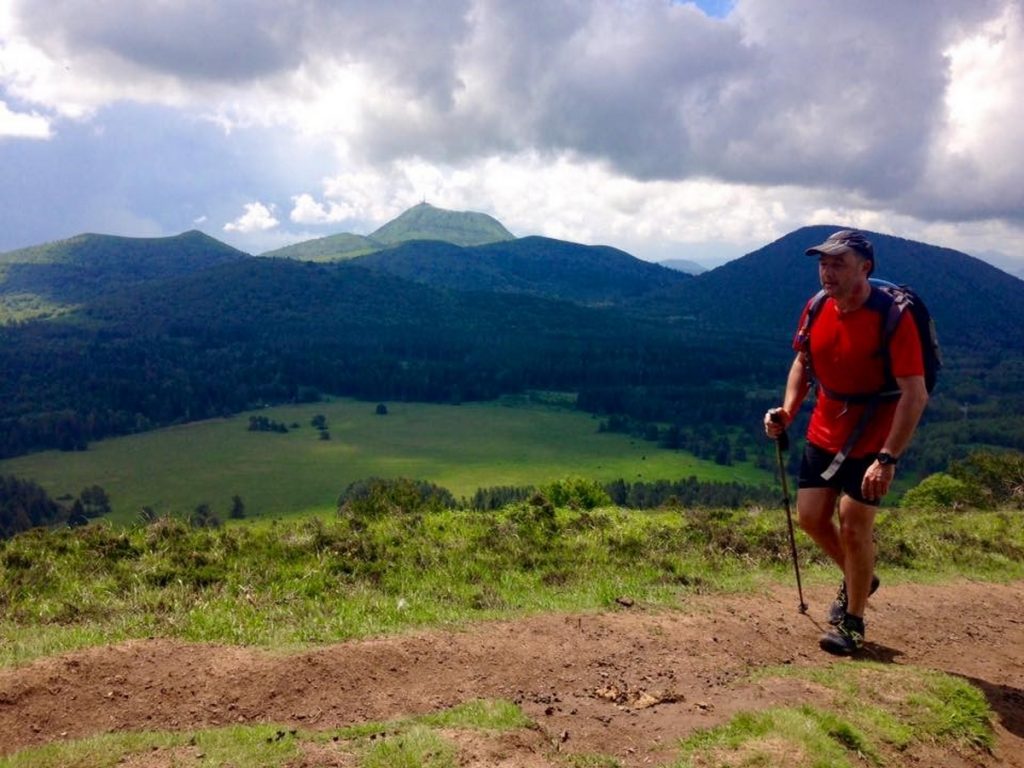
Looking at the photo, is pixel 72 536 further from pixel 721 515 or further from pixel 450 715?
pixel 721 515

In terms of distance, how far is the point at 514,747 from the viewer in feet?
14.8

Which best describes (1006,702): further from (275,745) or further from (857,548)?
(275,745)

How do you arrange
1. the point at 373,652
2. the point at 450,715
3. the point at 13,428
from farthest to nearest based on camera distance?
1. the point at 13,428
2. the point at 373,652
3. the point at 450,715

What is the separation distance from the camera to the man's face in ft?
20.5

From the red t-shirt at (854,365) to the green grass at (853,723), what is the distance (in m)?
2.08

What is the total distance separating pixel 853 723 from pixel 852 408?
284 cm

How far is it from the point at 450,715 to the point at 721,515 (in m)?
9.11

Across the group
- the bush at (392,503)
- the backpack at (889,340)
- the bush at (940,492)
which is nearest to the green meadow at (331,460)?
the bush at (940,492)

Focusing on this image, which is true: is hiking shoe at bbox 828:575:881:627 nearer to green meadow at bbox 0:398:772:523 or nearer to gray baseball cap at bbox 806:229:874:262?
gray baseball cap at bbox 806:229:874:262

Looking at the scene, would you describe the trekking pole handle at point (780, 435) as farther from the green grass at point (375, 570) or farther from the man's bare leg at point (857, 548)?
the green grass at point (375, 570)

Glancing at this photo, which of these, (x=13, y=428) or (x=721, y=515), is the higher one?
(x=721, y=515)

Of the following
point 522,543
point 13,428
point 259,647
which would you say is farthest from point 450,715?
point 13,428

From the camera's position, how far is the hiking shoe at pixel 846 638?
6707 mm

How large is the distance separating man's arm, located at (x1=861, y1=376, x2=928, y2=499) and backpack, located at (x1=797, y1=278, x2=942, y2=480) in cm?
23
